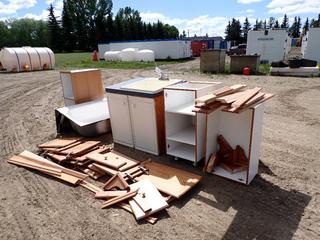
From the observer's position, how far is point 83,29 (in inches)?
2306

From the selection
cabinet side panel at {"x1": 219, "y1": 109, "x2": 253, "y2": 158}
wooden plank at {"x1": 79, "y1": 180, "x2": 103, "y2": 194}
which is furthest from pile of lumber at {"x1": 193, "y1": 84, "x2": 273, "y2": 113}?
wooden plank at {"x1": 79, "y1": 180, "x2": 103, "y2": 194}

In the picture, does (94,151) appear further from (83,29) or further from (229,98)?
(83,29)

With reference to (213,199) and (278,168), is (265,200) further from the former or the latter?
(278,168)

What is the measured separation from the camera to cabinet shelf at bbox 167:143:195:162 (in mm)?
4777

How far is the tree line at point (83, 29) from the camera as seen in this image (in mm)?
57062

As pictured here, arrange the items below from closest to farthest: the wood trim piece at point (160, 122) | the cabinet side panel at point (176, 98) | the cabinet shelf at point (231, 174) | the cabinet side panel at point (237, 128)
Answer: the cabinet shelf at point (231, 174)
the cabinet side panel at point (237, 128)
the cabinet side panel at point (176, 98)
the wood trim piece at point (160, 122)

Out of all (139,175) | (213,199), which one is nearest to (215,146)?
(213,199)

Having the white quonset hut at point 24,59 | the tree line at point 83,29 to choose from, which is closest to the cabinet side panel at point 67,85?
the white quonset hut at point 24,59

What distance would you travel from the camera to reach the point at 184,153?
4.91 metres

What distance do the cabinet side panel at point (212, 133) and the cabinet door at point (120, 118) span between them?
6.10 feet

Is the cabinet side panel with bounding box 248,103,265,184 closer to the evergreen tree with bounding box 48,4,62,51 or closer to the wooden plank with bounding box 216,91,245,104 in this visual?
the wooden plank with bounding box 216,91,245,104

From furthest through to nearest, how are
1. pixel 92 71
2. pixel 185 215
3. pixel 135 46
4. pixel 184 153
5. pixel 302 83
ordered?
1. pixel 135 46
2. pixel 302 83
3. pixel 92 71
4. pixel 184 153
5. pixel 185 215

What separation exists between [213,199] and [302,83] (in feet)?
37.0

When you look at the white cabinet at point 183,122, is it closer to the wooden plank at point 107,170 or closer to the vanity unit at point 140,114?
the vanity unit at point 140,114
